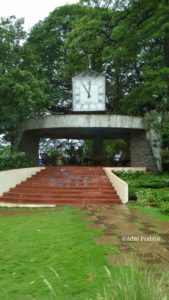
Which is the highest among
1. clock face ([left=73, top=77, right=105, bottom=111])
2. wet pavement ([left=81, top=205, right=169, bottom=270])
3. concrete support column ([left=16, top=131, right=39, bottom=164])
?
clock face ([left=73, top=77, right=105, bottom=111])

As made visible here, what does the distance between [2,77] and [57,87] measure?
12485 mm

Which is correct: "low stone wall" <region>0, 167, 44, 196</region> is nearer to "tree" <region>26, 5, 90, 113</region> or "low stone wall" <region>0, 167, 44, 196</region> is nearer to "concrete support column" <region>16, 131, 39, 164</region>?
"concrete support column" <region>16, 131, 39, 164</region>

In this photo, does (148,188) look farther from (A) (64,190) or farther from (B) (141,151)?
(B) (141,151)

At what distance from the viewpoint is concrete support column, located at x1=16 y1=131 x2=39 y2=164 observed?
21097 mm

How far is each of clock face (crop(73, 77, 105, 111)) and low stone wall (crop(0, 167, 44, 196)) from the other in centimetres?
499

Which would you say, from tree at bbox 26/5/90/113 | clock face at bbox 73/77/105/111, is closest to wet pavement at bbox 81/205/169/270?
clock face at bbox 73/77/105/111

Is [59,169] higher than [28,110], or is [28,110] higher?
[28,110]

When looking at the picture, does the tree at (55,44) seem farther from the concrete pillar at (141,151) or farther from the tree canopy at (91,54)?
the concrete pillar at (141,151)

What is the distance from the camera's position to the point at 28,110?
18219 millimetres

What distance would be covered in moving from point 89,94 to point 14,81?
17.8ft

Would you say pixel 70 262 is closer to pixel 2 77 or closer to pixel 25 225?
pixel 25 225

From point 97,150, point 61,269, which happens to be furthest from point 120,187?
point 97,150

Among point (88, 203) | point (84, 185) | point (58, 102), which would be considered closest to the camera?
point (88, 203)

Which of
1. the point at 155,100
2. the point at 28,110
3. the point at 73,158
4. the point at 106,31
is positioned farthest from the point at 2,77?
the point at 73,158
